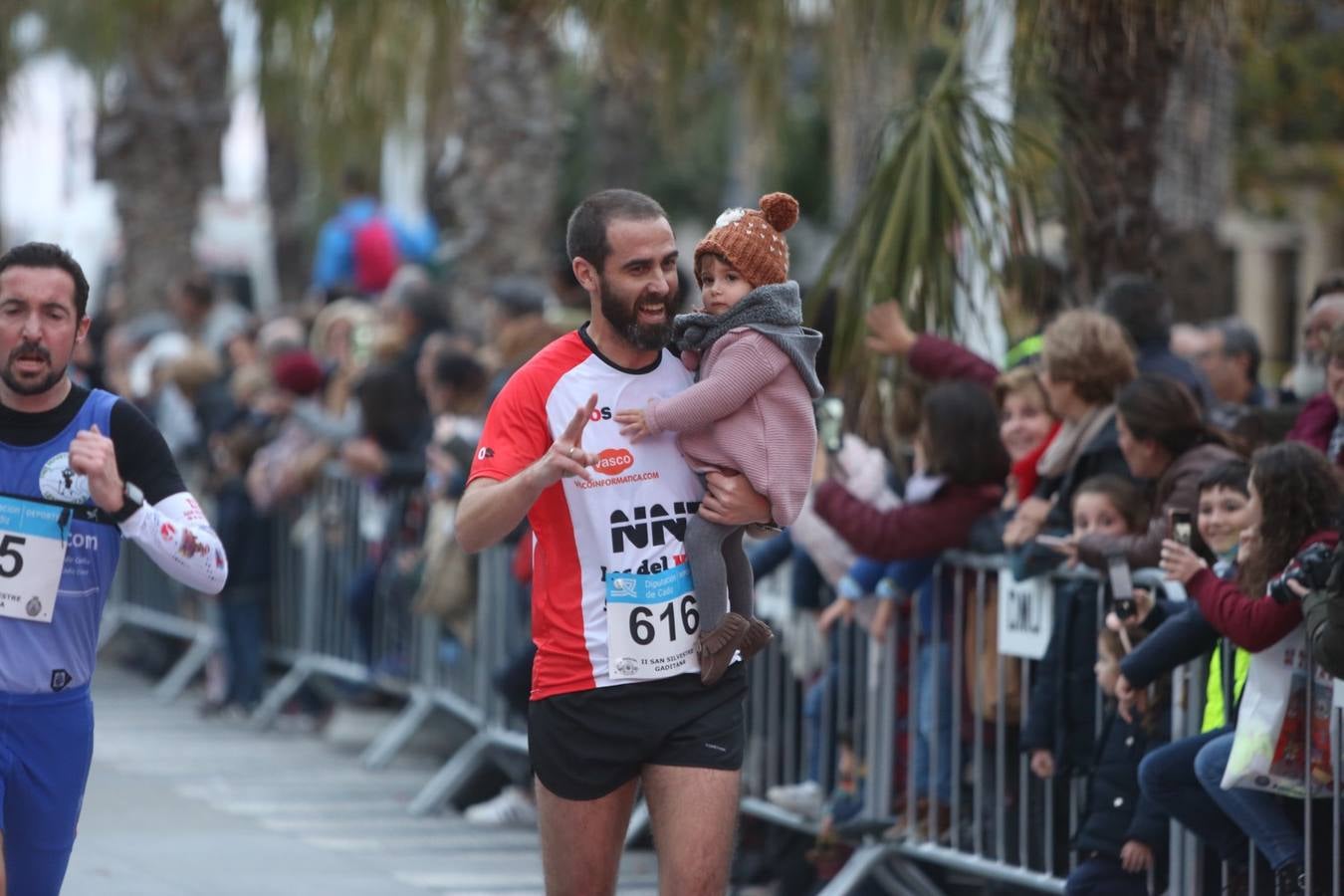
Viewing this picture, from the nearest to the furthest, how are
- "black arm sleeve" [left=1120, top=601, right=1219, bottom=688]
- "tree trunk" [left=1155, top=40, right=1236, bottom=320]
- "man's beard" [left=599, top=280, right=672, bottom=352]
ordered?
"man's beard" [left=599, top=280, right=672, bottom=352] < "black arm sleeve" [left=1120, top=601, right=1219, bottom=688] < "tree trunk" [left=1155, top=40, right=1236, bottom=320]

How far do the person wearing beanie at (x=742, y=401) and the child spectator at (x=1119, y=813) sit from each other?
170 centimetres

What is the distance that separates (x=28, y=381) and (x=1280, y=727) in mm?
3110

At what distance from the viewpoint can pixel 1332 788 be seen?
5.48m

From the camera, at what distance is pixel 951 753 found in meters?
7.16

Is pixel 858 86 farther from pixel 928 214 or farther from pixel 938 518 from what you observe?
pixel 938 518

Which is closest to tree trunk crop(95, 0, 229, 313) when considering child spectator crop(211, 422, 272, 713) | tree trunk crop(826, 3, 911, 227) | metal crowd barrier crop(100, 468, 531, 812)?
metal crowd barrier crop(100, 468, 531, 812)

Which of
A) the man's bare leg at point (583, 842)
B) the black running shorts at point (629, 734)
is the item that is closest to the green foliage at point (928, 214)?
the black running shorts at point (629, 734)

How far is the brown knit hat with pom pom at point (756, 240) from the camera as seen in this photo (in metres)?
4.85

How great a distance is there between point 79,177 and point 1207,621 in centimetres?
2710

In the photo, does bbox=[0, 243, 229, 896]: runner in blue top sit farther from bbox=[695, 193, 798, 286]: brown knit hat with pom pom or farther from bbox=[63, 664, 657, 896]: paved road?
bbox=[63, 664, 657, 896]: paved road

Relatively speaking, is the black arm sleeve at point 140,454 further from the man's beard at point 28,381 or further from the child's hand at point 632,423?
the child's hand at point 632,423

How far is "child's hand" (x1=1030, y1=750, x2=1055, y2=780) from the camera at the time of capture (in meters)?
6.52

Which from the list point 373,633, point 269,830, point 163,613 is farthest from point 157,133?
point 269,830

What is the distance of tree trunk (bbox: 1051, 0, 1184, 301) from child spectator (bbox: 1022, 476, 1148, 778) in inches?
68.9
